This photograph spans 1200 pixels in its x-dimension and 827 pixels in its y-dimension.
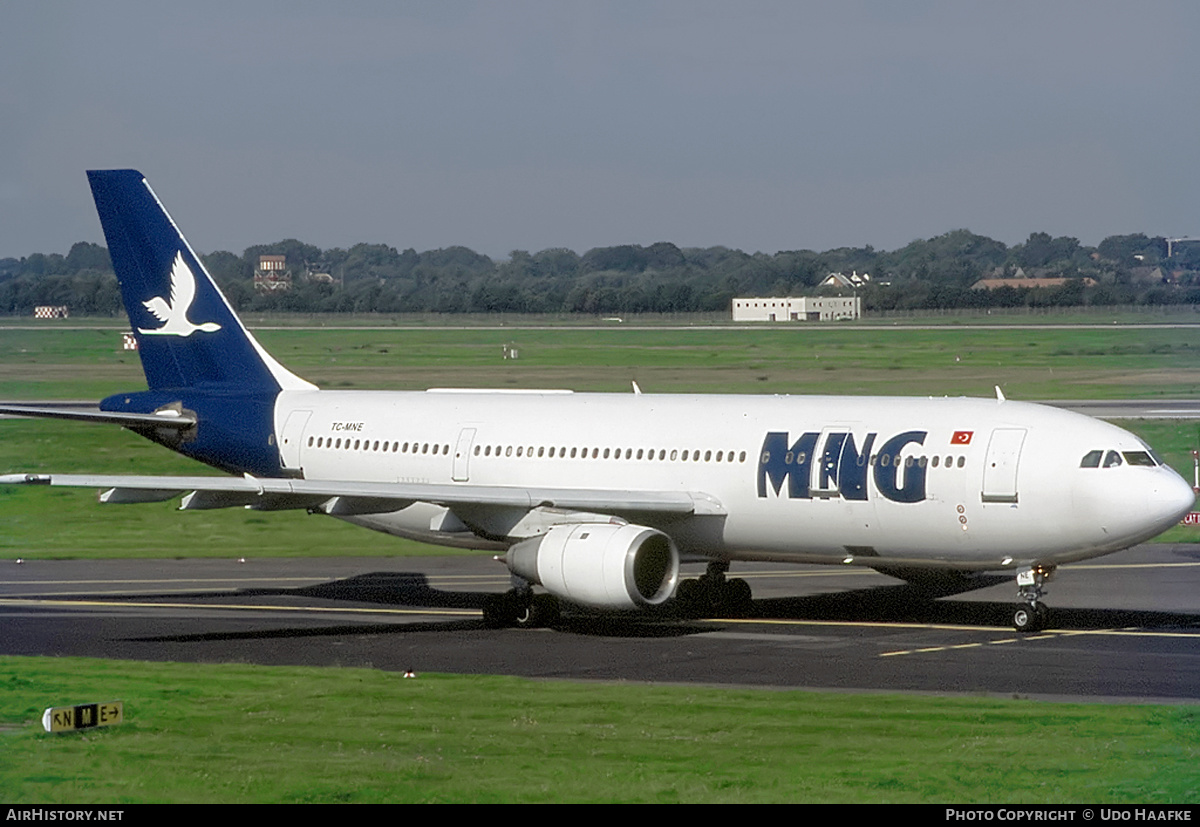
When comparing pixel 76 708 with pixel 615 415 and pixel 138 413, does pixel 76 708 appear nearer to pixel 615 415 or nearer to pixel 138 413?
pixel 615 415

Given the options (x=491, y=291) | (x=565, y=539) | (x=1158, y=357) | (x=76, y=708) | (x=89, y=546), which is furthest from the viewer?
(x=491, y=291)

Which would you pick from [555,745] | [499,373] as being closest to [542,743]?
[555,745]

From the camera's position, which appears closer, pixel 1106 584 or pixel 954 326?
pixel 1106 584

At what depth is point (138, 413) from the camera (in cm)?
4134

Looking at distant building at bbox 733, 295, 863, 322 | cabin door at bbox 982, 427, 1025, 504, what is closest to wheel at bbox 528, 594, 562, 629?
cabin door at bbox 982, 427, 1025, 504

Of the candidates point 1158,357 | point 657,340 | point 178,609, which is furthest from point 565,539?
point 657,340

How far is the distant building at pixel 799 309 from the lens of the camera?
385ft

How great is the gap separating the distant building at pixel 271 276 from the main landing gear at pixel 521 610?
233ft

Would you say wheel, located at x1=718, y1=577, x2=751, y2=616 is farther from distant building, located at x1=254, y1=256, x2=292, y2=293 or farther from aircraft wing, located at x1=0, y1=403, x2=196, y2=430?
distant building, located at x1=254, y1=256, x2=292, y2=293

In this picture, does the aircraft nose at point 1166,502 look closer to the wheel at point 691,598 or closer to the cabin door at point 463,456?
the wheel at point 691,598

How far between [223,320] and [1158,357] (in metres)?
67.9

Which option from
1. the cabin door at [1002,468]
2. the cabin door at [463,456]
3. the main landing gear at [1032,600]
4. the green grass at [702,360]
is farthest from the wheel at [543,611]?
the green grass at [702,360]

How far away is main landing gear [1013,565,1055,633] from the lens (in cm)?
3222

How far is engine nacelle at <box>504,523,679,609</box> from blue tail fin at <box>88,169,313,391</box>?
1068 centimetres
